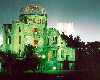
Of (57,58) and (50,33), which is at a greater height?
(50,33)

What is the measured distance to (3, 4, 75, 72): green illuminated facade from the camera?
7309cm

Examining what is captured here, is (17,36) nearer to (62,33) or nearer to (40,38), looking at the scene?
(40,38)

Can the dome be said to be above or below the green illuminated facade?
above

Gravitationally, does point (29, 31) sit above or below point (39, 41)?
above

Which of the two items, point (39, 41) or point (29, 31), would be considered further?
point (39, 41)

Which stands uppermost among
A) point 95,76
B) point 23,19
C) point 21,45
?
point 23,19

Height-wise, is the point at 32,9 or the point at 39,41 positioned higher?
the point at 32,9

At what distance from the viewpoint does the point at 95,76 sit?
42.6 metres

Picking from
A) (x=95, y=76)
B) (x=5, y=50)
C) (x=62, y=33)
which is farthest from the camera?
(x=62, y=33)

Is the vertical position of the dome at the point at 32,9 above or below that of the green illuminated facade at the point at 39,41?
above

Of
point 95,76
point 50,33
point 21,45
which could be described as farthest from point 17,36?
point 95,76

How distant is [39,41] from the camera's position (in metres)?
74.9

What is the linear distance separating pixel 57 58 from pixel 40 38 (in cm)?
539

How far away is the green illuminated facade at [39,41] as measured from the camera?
73.1 m
